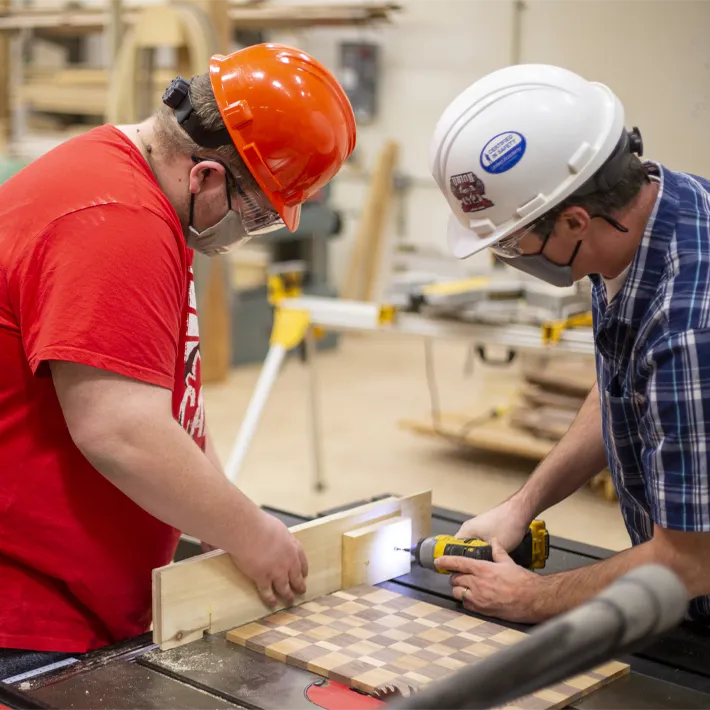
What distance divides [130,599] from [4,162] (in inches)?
135

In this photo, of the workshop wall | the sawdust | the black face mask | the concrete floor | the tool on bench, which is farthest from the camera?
the concrete floor

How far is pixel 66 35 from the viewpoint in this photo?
27.6 ft

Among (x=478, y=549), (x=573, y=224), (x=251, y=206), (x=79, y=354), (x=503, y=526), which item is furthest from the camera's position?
(x=503, y=526)

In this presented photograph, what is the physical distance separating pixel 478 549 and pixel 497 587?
0.10 m

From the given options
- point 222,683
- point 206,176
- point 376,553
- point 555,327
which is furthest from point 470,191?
point 555,327

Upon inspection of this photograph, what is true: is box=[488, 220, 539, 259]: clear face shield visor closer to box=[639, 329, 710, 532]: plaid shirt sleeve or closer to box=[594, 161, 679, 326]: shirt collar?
box=[594, 161, 679, 326]: shirt collar

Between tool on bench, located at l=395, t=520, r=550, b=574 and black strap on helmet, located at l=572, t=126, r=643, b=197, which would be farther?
tool on bench, located at l=395, t=520, r=550, b=574

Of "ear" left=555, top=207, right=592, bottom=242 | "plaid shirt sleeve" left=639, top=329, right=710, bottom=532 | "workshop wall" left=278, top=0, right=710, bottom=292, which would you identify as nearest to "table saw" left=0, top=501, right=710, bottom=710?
"plaid shirt sleeve" left=639, top=329, right=710, bottom=532

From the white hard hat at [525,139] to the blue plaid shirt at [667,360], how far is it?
13 cm

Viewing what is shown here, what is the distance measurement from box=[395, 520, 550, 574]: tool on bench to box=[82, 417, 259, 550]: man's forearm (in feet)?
1.39

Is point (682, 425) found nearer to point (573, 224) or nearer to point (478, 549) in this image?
point (573, 224)

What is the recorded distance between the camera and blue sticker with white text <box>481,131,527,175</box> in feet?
5.19

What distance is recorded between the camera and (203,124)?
63.3 inches

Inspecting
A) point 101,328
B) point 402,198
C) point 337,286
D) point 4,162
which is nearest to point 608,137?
point 101,328
